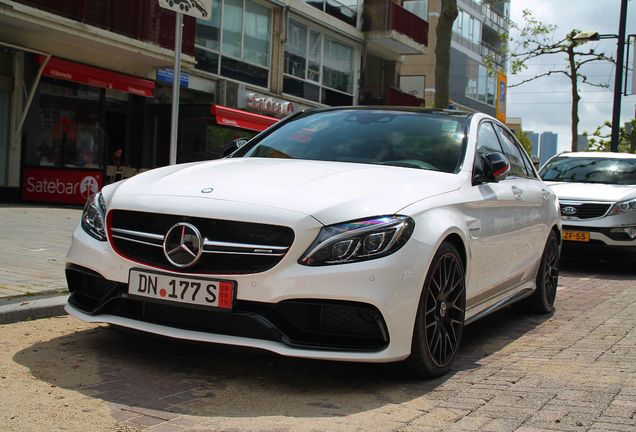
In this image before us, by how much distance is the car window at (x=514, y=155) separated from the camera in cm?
584

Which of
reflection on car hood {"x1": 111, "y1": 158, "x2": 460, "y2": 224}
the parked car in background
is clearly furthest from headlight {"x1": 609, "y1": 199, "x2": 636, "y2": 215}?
reflection on car hood {"x1": 111, "y1": 158, "x2": 460, "y2": 224}

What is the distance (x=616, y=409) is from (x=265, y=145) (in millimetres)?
2862

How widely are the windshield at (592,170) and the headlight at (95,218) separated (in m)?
8.31

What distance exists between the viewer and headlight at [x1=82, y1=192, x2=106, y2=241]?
396 centimetres

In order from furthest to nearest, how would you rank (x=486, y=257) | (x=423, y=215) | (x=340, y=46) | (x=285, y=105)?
(x=340, y=46)
(x=285, y=105)
(x=486, y=257)
(x=423, y=215)

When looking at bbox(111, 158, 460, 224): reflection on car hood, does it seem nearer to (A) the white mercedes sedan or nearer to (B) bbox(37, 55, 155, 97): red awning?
(A) the white mercedes sedan

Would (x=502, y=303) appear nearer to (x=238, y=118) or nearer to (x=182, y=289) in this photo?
(x=182, y=289)

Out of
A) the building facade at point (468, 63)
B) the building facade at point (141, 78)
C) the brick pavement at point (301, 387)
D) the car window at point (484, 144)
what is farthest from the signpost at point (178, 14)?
the building facade at point (468, 63)

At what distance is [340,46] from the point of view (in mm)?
26344

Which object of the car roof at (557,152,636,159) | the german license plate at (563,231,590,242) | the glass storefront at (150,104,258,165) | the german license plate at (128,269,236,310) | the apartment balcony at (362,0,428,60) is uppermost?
the apartment balcony at (362,0,428,60)

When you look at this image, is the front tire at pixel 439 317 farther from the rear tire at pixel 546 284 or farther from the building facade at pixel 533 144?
the building facade at pixel 533 144

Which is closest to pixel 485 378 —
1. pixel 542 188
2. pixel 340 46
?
pixel 542 188

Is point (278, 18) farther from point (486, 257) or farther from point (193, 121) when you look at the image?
point (486, 257)

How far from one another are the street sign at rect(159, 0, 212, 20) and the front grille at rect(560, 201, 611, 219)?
212 inches
